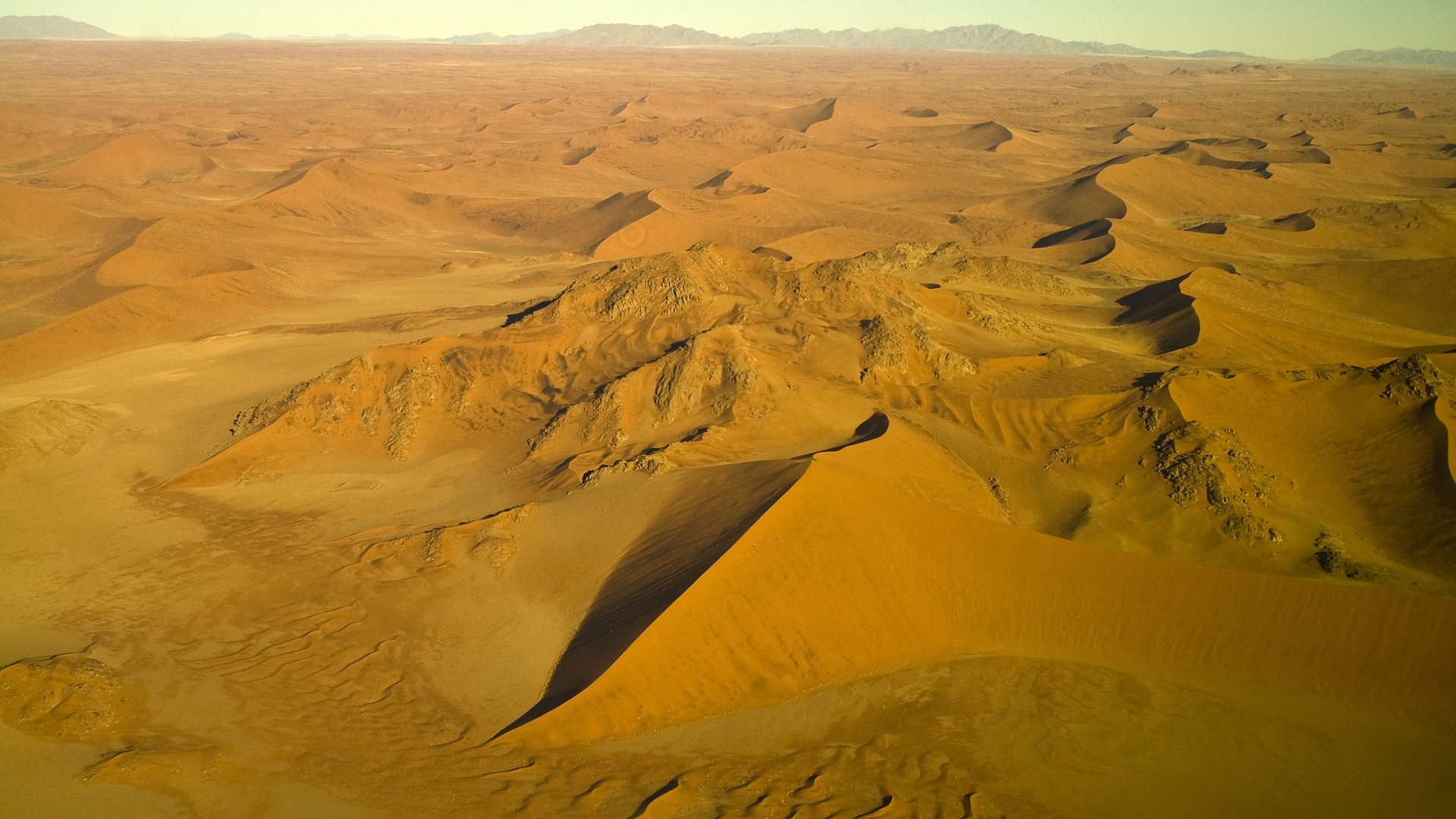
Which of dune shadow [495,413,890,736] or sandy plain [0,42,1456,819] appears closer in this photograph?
sandy plain [0,42,1456,819]

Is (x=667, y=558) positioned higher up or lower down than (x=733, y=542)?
lower down

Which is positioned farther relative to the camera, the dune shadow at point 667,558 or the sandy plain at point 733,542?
the dune shadow at point 667,558

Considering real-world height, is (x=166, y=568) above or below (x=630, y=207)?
below

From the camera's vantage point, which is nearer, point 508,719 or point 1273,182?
point 508,719

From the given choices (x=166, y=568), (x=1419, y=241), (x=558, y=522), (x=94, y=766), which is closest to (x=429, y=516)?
(x=558, y=522)

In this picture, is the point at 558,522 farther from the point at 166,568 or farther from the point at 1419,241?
the point at 1419,241

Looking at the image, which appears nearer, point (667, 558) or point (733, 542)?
point (733, 542)

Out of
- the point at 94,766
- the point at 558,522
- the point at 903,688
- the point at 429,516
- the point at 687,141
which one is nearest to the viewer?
the point at 94,766

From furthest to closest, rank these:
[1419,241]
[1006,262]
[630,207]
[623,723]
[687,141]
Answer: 1. [687,141]
2. [630,207]
3. [1419,241]
4. [1006,262]
5. [623,723]
